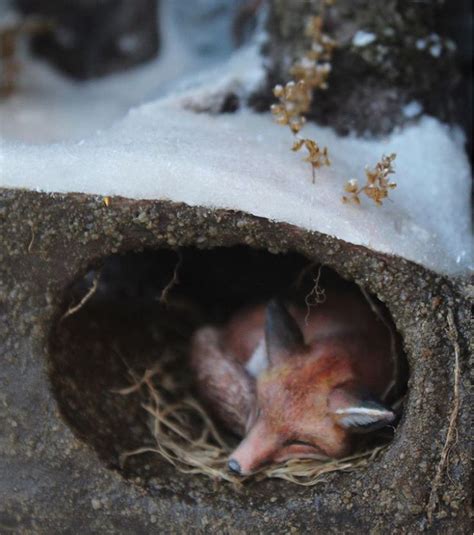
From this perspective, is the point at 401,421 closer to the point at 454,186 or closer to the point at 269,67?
Answer: the point at 454,186

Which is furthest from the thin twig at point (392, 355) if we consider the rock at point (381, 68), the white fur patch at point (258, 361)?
the rock at point (381, 68)

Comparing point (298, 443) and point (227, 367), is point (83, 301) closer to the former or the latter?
point (227, 367)

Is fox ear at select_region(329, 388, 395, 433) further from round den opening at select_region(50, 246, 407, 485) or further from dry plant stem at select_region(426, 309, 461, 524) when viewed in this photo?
dry plant stem at select_region(426, 309, 461, 524)

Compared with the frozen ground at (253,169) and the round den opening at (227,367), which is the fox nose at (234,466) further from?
the frozen ground at (253,169)

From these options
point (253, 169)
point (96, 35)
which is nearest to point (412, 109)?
point (253, 169)

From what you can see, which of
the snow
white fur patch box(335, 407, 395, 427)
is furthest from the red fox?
the snow

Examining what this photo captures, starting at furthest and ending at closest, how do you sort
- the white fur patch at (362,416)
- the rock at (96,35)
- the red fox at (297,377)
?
the rock at (96,35), the red fox at (297,377), the white fur patch at (362,416)

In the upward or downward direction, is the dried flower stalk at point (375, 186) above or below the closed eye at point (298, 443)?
above
